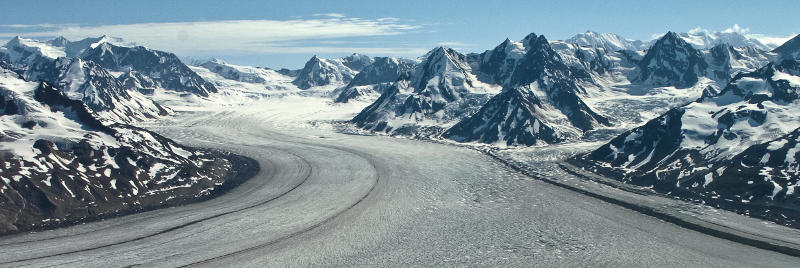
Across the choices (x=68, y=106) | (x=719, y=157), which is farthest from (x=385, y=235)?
(x=68, y=106)

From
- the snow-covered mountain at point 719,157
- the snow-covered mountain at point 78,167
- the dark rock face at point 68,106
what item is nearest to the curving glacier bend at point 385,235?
the snow-covered mountain at point 78,167

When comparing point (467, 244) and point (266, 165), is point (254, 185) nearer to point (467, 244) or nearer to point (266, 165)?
point (266, 165)

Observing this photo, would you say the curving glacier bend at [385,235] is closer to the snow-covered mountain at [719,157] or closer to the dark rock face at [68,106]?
the snow-covered mountain at [719,157]

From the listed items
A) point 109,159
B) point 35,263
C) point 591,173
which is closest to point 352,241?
point 35,263

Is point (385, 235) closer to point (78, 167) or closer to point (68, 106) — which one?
point (78, 167)

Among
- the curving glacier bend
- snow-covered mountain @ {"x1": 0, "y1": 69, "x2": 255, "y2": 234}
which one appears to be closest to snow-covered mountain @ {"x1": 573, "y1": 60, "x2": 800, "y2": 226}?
the curving glacier bend

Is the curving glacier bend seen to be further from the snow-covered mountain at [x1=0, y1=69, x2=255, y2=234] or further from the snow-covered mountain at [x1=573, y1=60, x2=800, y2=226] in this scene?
the snow-covered mountain at [x1=573, y1=60, x2=800, y2=226]

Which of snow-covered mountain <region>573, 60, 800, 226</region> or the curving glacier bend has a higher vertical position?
snow-covered mountain <region>573, 60, 800, 226</region>
